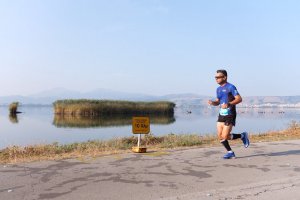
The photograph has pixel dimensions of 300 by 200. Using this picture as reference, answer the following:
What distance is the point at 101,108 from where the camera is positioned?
47125 mm

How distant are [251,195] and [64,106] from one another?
145 feet

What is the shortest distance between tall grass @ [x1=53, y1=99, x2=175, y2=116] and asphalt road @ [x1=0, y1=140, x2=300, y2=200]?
37645mm

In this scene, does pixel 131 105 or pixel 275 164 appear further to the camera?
pixel 131 105

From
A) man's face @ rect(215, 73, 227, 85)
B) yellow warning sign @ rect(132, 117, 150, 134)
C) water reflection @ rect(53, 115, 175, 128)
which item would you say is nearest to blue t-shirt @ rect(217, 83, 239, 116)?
man's face @ rect(215, 73, 227, 85)

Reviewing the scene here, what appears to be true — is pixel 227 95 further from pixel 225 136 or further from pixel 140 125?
pixel 140 125

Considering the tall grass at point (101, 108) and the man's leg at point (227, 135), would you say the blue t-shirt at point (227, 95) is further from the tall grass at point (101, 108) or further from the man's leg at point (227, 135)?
the tall grass at point (101, 108)

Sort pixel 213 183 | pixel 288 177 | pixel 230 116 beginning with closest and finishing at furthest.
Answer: pixel 213 183, pixel 288 177, pixel 230 116

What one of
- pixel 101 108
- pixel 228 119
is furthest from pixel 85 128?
pixel 228 119

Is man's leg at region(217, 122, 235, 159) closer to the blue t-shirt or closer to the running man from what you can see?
the running man

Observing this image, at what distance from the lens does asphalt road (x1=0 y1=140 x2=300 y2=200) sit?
574cm

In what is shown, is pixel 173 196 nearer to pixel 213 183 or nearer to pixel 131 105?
pixel 213 183

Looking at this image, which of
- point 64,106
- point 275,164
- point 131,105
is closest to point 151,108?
point 131,105

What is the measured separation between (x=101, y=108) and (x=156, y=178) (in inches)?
1604

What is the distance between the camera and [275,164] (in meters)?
8.34
